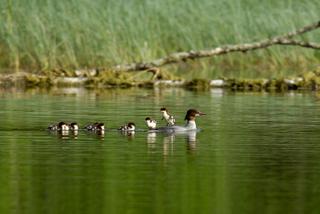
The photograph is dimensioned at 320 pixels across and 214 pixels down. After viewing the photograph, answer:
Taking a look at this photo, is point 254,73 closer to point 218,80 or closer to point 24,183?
point 218,80

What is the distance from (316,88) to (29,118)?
43.3ft

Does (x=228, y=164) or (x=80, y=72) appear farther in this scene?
(x=80, y=72)

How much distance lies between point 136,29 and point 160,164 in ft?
60.0

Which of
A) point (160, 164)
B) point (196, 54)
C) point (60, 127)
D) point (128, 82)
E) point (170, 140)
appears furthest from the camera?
point (128, 82)

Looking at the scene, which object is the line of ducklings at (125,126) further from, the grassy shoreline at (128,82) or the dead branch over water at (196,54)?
the grassy shoreline at (128,82)

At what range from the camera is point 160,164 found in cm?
1527

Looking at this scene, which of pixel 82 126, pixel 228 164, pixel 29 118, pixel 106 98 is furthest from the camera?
pixel 106 98

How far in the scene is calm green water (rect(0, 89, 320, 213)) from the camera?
40.2 ft

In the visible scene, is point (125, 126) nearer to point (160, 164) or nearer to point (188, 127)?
point (188, 127)

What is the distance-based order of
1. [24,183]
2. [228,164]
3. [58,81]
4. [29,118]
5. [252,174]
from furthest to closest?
[58,81] → [29,118] → [228,164] → [252,174] → [24,183]

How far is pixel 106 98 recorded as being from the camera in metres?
28.9

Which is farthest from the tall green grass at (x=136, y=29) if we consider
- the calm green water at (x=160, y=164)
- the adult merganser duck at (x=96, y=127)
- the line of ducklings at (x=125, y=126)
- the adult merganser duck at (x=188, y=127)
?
the adult merganser duck at (x=96, y=127)

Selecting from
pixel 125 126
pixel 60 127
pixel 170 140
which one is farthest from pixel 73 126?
pixel 170 140

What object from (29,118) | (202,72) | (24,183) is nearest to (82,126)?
(29,118)
